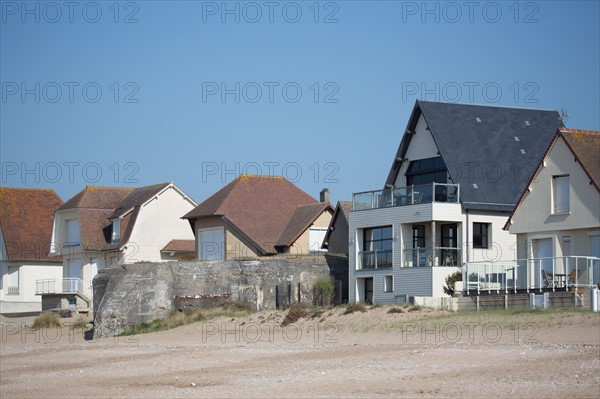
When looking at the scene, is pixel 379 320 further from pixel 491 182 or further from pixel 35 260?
pixel 35 260

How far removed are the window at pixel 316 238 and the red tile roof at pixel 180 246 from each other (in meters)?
9.13

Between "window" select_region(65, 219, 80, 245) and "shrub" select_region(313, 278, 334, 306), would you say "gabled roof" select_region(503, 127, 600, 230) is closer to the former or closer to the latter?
"shrub" select_region(313, 278, 334, 306)

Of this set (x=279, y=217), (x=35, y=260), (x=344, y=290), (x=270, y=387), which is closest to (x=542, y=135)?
(x=344, y=290)

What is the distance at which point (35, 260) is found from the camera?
6844cm

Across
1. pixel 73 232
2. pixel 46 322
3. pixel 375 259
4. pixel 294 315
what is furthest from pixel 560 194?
pixel 73 232

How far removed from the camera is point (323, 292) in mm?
47000

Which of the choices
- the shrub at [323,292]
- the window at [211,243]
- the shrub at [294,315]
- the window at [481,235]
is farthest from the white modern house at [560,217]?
the window at [211,243]

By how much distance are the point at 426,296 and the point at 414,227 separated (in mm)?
3617

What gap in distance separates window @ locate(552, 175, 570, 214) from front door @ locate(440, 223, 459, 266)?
5327mm

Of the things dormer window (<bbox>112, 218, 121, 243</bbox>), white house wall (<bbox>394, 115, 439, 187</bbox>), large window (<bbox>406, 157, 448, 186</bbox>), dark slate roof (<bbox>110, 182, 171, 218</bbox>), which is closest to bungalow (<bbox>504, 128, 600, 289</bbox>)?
large window (<bbox>406, 157, 448, 186</bbox>)

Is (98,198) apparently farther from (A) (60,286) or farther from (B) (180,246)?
(B) (180,246)

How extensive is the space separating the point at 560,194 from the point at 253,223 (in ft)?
64.3

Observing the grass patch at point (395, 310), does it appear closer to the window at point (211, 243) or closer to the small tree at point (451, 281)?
the small tree at point (451, 281)

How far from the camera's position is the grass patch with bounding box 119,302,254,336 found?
4072 cm
